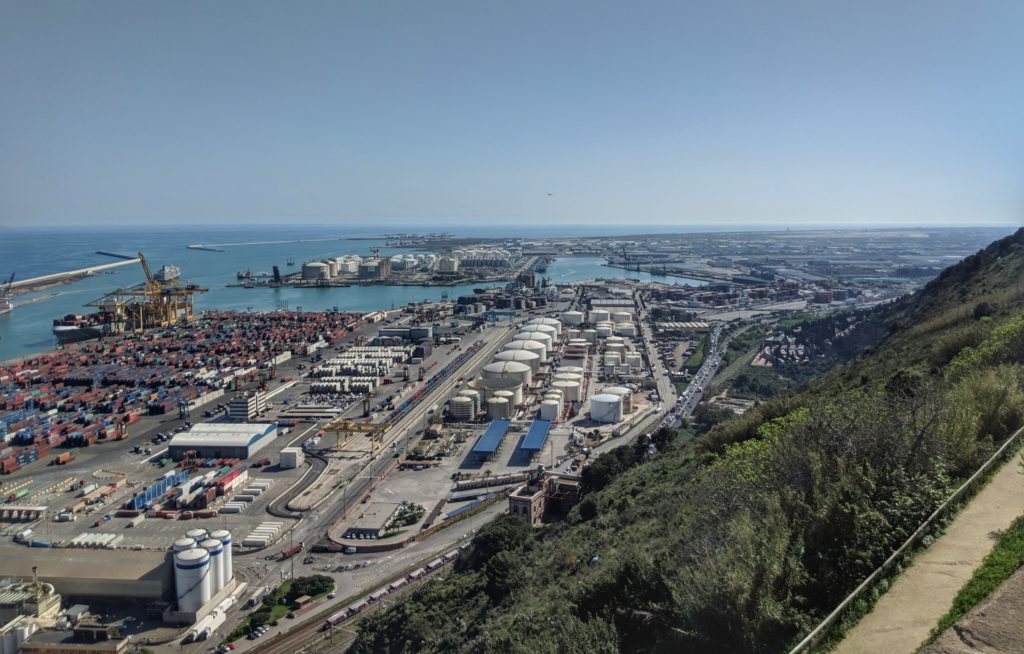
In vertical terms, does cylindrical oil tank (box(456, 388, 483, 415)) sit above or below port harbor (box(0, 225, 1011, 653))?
above

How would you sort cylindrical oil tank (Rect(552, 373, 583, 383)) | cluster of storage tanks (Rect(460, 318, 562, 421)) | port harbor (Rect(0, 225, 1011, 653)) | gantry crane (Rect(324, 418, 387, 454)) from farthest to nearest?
1. cylindrical oil tank (Rect(552, 373, 583, 383))
2. cluster of storage tanks (Rect(460, 318, 562, 421))
3. gantry crane (Rect(324, 418, 387, 454))
4. port harbor (Rect(0, 225, 1011, 653))

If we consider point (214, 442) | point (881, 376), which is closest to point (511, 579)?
point (881, 376)

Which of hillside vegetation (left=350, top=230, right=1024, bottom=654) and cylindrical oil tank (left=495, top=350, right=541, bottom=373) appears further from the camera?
cylindrical oil tank (left=495, top=350, right=541, bottom=373)

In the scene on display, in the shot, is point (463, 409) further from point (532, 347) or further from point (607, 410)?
point (532, 347)

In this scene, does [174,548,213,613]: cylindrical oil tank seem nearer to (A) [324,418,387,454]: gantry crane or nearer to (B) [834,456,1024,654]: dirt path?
(A) [324,418,387,454]: gantry crane

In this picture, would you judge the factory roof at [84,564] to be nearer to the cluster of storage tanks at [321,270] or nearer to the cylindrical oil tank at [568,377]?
the cylindrical oil tank at [568,377]

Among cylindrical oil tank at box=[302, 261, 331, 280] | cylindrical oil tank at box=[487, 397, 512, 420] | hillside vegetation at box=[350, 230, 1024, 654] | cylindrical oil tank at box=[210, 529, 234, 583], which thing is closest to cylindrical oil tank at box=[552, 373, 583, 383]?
cylindrical oil tank at box=[487, 397, 512, 420]

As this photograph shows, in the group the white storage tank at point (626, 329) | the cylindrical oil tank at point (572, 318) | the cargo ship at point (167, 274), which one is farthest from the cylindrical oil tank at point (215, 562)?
the cargo ship at point (167, 274)
